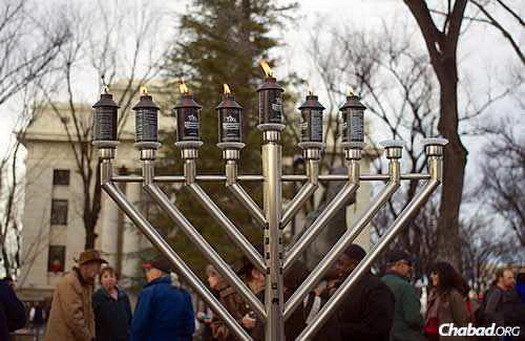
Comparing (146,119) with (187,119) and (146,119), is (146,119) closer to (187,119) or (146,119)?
(146,119)

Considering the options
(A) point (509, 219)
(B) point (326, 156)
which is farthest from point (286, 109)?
(A) point (509, 219)

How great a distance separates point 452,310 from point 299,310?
2.74m

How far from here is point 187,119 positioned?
394 centimetres

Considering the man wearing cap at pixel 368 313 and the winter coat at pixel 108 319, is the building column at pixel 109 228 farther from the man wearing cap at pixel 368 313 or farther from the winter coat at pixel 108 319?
the man wearing cap at pixel 368 313

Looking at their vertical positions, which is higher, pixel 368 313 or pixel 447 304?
pixel 368 313

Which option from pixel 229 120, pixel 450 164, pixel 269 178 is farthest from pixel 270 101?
pixel 450 164

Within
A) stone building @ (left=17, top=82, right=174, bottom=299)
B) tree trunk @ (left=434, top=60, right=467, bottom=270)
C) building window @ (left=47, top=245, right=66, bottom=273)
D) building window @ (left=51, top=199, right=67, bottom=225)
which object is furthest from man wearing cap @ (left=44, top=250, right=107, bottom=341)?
building window @ (left=51, top=199, right=67, bottom=225)

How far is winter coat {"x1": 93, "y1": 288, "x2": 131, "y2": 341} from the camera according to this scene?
8.34m

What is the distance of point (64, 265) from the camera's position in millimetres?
49969

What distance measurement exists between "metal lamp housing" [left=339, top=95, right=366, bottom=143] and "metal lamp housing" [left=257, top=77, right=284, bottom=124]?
0.30 m

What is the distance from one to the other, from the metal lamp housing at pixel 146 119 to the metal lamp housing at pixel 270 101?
461 millimetres

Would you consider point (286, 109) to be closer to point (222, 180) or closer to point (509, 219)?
point (509, 219)

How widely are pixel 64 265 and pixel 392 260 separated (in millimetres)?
44362

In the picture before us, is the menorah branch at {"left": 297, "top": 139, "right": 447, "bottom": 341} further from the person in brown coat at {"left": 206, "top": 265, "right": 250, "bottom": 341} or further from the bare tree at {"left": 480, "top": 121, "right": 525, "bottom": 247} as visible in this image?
the bare tree at {"left": 480, "top": 121, "right": 525, "bottom": 247}
